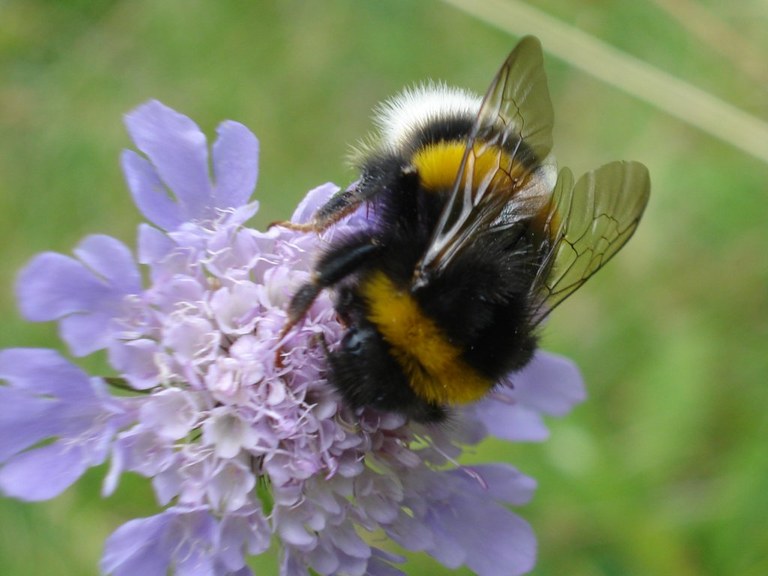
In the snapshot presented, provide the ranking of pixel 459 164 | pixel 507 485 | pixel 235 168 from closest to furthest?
pixel 459 164
pixel 235 168
pixel 507 485

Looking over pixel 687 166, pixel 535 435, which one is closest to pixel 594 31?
pixel 687 166

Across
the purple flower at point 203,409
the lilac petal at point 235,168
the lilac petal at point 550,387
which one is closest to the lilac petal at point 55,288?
the purple flower at point 203,409

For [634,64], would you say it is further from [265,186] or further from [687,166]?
[265,186]

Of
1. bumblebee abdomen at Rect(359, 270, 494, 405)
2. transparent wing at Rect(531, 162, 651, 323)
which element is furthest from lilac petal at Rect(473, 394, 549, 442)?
bumblebee abdomen at Rect(359, 270, 494, 405)

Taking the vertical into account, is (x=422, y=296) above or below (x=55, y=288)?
above

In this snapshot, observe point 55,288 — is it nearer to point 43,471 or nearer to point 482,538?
point 43,471

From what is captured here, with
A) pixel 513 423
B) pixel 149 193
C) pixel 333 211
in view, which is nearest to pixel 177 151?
pixel 149 193
